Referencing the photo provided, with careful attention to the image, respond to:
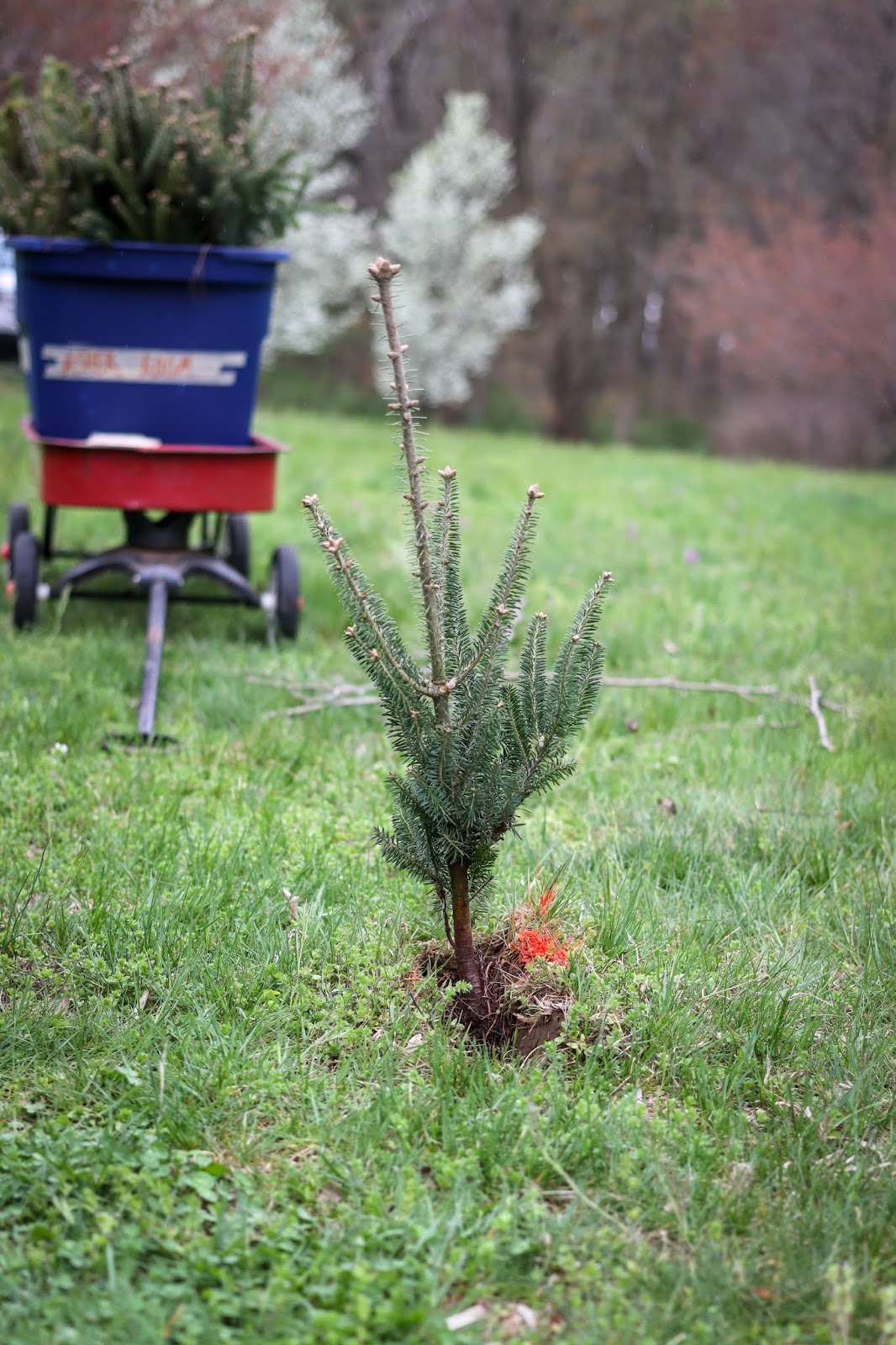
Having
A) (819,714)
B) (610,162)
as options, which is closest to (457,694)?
(819,714)

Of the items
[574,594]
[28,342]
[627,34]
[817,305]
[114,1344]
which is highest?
[627,34]

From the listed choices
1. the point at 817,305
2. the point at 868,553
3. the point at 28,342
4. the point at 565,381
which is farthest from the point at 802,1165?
the point at 565,381

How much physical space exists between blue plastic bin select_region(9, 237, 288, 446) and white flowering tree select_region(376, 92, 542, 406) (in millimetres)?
18069

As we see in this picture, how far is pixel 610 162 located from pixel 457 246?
13.5 feet

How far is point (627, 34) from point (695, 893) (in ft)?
79.8

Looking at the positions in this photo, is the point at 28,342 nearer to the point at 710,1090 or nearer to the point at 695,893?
the point at 695,893

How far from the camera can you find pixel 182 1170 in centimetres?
193

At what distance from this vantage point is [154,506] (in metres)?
4.38

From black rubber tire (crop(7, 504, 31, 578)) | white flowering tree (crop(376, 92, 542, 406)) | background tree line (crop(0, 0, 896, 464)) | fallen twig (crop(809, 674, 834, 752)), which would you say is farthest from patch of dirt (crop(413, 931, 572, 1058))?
white flowering tree (crop(376, 92, 542, 406))

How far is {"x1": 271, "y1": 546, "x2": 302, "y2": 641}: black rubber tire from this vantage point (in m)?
4.85

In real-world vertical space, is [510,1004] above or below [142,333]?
below

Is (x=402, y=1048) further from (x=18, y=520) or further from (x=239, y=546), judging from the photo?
(x=18, y=520)

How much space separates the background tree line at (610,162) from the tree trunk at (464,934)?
1595 cm

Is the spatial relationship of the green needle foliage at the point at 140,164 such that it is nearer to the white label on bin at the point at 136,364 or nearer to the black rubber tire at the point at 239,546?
the white label on bin at the point at 136,364
